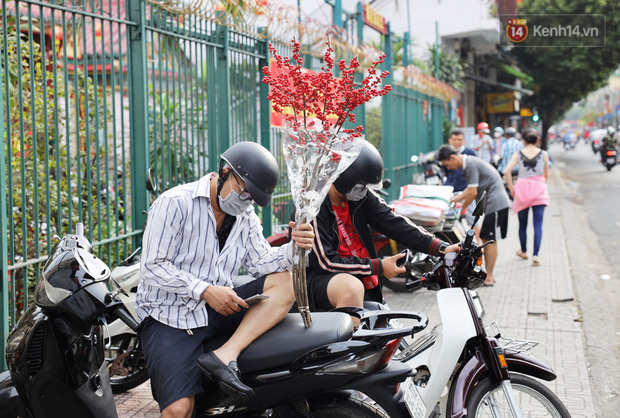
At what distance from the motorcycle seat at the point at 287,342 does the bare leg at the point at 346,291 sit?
75 cm

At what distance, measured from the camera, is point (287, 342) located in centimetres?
278

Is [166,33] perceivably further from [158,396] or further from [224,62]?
[158,396]

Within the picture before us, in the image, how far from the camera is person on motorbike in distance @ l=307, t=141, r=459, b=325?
3.73 metres

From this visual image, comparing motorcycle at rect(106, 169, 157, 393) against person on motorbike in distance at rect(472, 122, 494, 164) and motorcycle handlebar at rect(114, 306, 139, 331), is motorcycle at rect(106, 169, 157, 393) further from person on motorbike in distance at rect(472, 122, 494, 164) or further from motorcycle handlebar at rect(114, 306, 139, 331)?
person on motorbike in distance at rect(472, 122, 494, 164)

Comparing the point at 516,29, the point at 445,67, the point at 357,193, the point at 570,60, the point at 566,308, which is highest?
the point at 516,29

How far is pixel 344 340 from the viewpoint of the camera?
9.18ft

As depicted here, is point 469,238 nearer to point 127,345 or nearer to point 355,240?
point 355,240

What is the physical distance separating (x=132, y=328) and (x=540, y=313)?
16.5 ft

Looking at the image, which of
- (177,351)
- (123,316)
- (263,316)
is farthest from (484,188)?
(123,316)

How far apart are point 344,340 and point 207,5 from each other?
3.66m

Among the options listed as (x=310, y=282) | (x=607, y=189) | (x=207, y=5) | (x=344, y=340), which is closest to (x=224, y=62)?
(x=207, y=5)

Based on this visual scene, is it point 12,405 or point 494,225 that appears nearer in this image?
point 12,405

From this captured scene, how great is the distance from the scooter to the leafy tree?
34017mm
